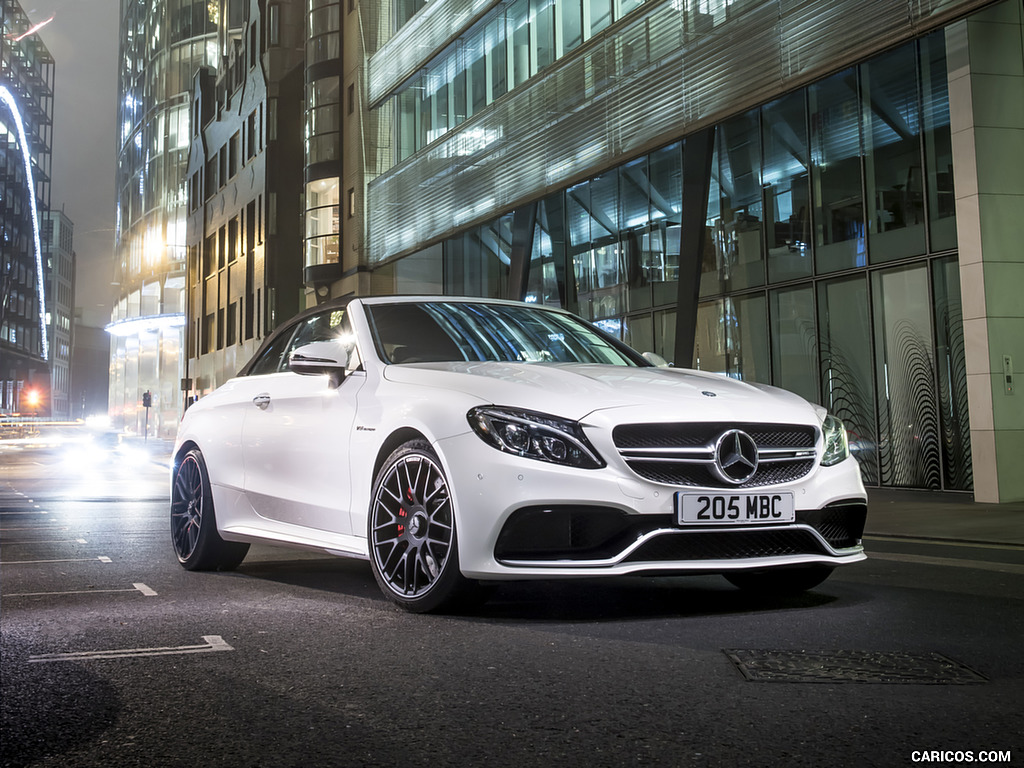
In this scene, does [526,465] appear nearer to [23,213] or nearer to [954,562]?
[954,562]

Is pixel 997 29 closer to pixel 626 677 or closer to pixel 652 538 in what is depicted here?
pixel 652 538

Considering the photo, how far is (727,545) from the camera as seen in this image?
4.98 metres

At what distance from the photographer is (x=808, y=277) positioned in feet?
60.6

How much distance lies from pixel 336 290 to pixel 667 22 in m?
19.9

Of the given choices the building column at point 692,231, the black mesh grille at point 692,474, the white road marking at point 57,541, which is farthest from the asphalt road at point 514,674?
the building column at point 692,231

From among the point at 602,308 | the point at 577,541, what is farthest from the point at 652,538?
the point at 602,308

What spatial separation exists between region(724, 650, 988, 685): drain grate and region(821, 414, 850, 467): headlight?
1.25 m

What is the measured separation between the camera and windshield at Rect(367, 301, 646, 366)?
6.10 metres

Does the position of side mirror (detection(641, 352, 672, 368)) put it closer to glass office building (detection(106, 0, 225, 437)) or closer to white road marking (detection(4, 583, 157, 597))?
white road marking (detection(4, 583, 157, 597))

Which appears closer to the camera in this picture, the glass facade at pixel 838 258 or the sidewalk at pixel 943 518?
the sidewalk at pixel 943 518

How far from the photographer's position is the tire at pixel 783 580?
5785mm

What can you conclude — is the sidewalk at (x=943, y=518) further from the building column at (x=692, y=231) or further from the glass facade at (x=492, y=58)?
the glass facade at (x=492, y=58)

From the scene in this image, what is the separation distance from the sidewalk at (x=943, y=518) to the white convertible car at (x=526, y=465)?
4.87m
